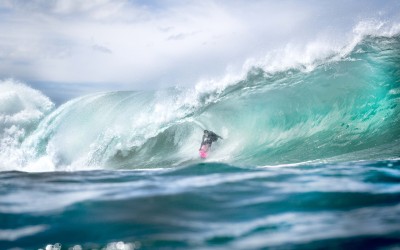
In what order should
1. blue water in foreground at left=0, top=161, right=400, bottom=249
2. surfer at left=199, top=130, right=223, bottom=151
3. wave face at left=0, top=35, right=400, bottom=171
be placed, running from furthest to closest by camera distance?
surfer at left=199, top=130, right=223, bottom=151, wave face at left=0, top=35, right=400, bottom=171, blue water in foreground at left=0, top=161, right=400, bottom=249

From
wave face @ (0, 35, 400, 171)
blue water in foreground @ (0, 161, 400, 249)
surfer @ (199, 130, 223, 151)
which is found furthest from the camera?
surfer @ (199, 130, 223, 151)

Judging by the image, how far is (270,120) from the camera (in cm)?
1191

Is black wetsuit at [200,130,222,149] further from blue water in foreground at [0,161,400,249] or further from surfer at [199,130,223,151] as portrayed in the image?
blue water in foreground at [0,161,400,249]

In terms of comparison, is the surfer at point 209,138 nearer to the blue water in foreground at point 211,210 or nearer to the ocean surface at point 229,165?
the ocean surface at point 229,165

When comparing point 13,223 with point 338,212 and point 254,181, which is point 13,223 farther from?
point 338,212

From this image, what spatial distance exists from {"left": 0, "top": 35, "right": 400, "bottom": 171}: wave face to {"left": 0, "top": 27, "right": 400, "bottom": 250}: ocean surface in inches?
1.9

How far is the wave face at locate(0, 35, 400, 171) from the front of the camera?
10062 mm

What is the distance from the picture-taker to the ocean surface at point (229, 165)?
3541 mm

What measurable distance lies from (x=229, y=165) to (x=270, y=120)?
6.83 m

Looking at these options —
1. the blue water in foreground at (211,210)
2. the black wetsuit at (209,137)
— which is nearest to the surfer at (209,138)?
the black wetsuit at (209,137)

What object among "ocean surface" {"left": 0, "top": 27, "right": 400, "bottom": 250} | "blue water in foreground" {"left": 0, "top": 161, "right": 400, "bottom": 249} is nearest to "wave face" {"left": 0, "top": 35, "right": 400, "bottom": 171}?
"ocean surface" {"left": 0, "top": 27, "right": 400, "bottom": 250}

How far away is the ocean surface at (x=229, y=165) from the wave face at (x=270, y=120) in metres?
0.05

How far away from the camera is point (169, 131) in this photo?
42.6 ft

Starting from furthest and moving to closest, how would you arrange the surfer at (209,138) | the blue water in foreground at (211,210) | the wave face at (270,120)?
the surfer at (209,138), the wave face at (270,120), the blue water in foreground at (211,210)
